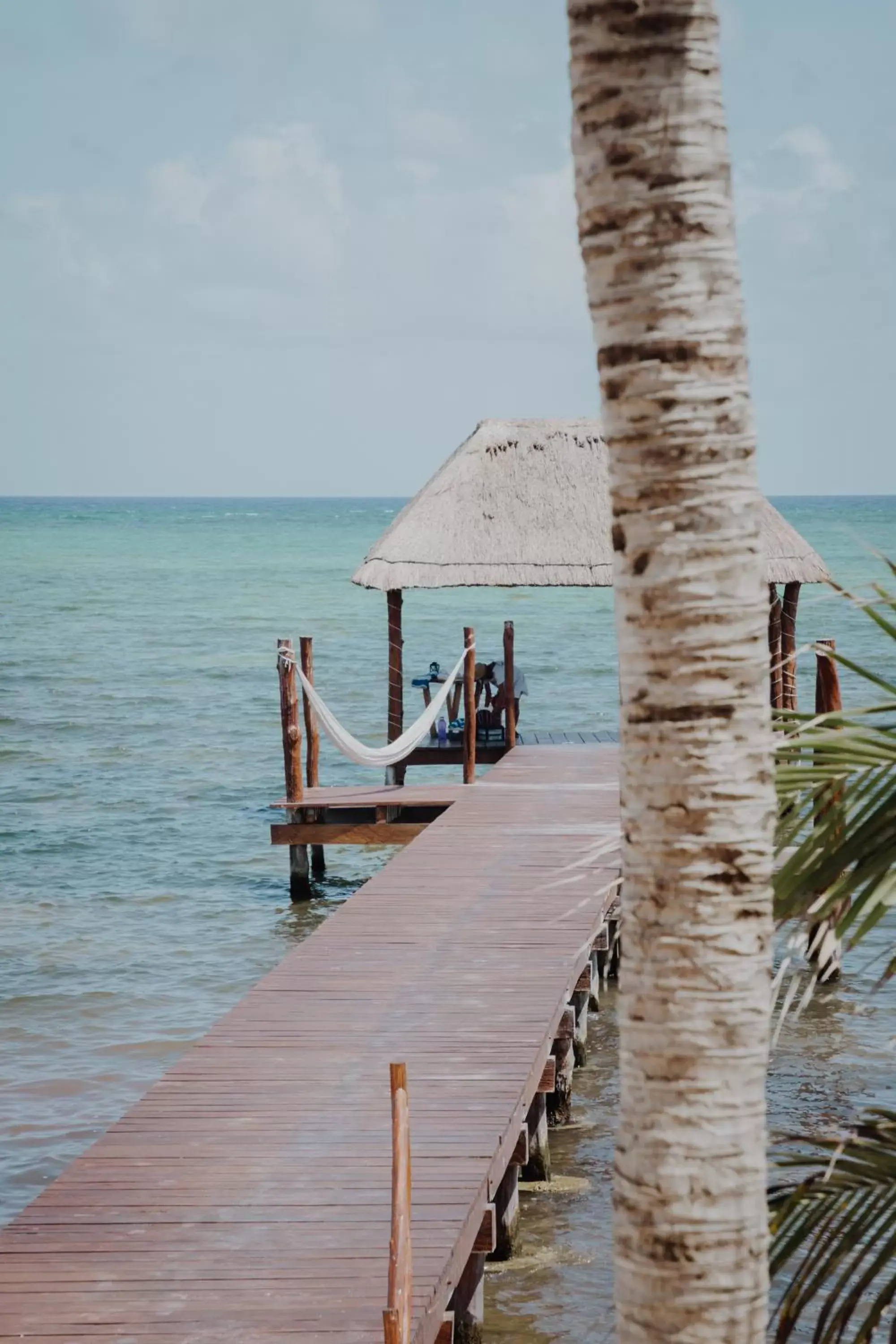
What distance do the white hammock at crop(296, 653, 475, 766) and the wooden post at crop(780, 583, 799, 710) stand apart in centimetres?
241

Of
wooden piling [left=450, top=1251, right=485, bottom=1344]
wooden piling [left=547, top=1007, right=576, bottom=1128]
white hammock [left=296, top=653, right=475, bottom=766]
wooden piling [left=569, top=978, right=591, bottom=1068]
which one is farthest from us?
white hammock [left=296, top=653, right=475, bottom=766]

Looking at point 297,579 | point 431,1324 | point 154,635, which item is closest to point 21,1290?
point 431,1324

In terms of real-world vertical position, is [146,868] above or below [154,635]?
below

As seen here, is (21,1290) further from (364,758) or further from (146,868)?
(146,868)

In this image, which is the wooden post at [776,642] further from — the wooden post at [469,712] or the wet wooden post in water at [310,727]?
the wet wooden post in water at [310,727]

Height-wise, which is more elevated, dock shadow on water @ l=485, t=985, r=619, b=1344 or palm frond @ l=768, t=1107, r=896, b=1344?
palm frond @ l=768, t=1107, r=896, b=1344

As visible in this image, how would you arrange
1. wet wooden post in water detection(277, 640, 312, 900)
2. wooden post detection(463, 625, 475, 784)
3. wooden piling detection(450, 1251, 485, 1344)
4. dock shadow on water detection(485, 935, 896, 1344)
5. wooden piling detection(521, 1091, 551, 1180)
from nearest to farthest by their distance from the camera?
1. wooden piling detection(450, 1251, 485, 1344)
2. dock shadow on water detection(485, 935, 896, 1344)
3. wooden piling detection(521, 1091, 551, 1180)
4. wet wooden post in water detection(277, 640, 312, 900)
5. wooden post detection(463, 625, 475, 784)

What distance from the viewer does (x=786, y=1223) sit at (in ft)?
10.0

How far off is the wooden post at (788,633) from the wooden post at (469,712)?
2.38 meters

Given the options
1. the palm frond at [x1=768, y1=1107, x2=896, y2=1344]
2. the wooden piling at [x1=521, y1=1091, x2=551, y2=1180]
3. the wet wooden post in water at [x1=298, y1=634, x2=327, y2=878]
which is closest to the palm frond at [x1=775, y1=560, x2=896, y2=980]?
the palm frond at [x1=768, y1=1107, x2=896, y2=1344]

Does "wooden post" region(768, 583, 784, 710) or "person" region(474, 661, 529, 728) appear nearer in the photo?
"wooden post" region(768, 583, 784, 710)

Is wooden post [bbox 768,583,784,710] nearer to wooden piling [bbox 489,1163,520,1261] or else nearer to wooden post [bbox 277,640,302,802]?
wooden post [bbox 277,640,302,802]

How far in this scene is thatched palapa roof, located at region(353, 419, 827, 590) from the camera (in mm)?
13266

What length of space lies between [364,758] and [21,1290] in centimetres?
778
